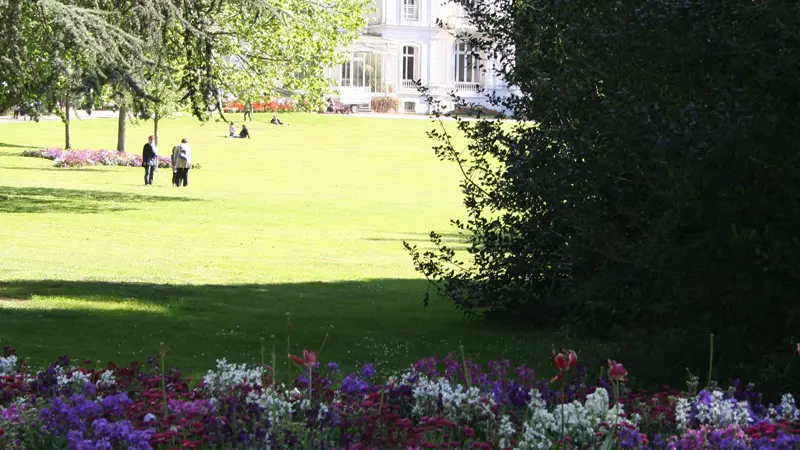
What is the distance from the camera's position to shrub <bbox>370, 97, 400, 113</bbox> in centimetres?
7788

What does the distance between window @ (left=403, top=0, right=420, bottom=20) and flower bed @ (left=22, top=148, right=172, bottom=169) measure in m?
43.3

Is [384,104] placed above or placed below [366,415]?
above

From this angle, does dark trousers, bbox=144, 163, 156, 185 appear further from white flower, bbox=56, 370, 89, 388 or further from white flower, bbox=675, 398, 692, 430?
white flower, bbox=675, 398, 692, 430

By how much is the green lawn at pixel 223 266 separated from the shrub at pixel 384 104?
38.7 meters

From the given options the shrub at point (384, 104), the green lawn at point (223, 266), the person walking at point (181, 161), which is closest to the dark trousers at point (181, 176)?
the person walking at point (181, 161)

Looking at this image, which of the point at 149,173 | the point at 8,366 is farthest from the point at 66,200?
the point at 8,366

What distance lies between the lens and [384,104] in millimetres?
77875

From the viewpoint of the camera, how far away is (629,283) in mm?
6984

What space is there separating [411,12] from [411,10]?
0.46ft

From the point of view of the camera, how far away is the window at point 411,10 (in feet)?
270

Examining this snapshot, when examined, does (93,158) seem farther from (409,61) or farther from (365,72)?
(409,61)

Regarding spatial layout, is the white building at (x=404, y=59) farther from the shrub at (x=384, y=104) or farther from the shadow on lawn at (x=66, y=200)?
the shadow on lawn at (x=66, y=200)

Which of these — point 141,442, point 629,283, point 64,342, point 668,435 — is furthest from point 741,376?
point 64,342

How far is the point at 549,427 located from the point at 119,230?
16449 mm
